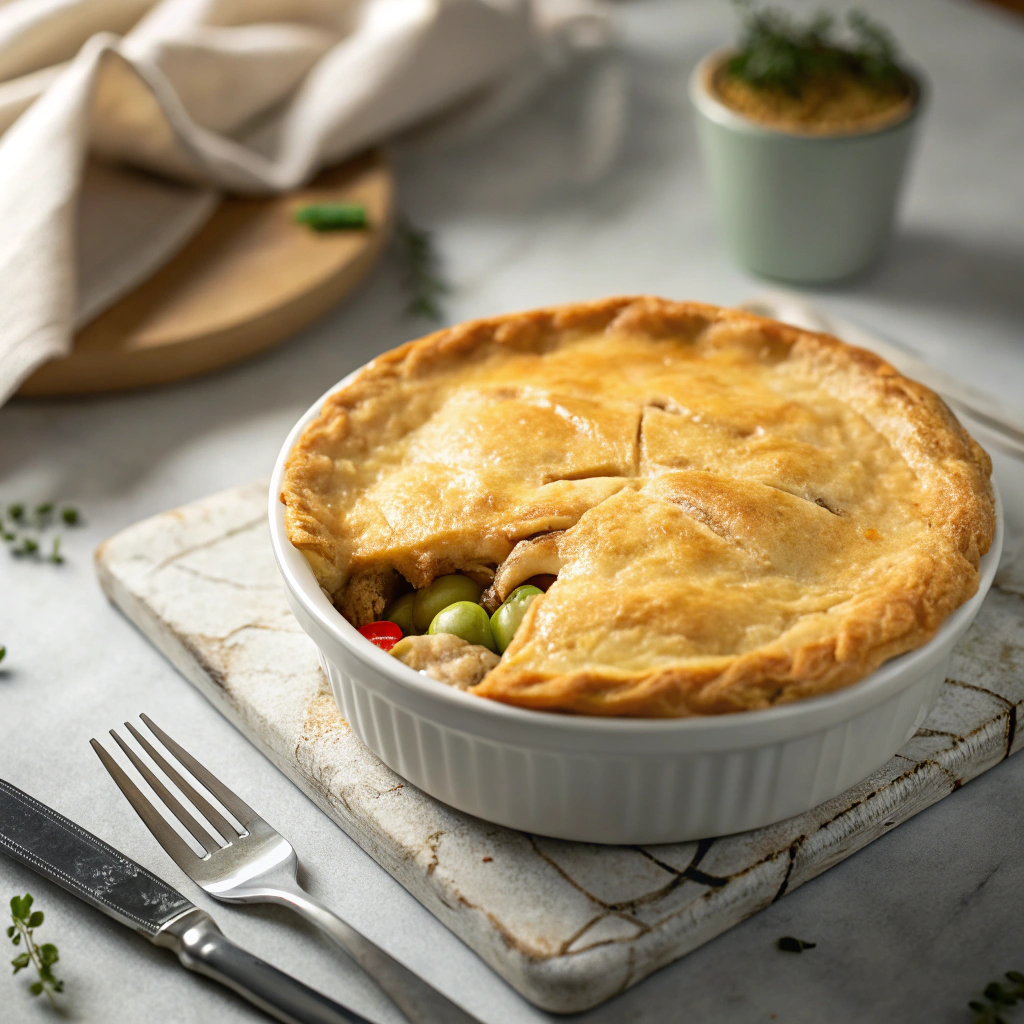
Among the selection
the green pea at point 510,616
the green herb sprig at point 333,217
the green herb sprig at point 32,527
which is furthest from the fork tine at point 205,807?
the green herb sprig at point 333,217

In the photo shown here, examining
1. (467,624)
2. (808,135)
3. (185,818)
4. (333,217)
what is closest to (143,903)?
(185,818)

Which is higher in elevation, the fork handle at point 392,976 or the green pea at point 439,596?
the green pea at point 439,596

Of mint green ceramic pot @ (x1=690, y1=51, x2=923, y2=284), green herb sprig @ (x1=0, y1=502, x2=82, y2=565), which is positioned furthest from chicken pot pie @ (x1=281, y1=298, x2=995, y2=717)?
mint green ceramic pot @ (x1=690, y1=51, x2=923, y2=284)

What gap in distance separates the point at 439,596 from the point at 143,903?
662mm

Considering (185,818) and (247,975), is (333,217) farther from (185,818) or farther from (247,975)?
(247,975)

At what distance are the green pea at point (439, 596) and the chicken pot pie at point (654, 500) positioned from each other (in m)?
0.02

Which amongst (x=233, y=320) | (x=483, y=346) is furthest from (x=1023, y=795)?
(x=233, y=320)

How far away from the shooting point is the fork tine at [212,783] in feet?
6.32

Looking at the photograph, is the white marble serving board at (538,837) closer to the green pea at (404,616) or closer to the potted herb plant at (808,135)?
the green pea at (404,616)

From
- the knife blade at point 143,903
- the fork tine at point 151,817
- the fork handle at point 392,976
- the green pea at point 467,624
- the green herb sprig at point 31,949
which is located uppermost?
the green pea at point 467,624

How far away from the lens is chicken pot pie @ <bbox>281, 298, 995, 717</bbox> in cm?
172

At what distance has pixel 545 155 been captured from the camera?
4219 millimetres

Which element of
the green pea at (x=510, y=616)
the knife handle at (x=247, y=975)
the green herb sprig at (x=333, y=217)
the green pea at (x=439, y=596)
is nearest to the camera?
the knife handle at (x=247, y=975)

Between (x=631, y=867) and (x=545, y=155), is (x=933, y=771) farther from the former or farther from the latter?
(x=545, y=155)
